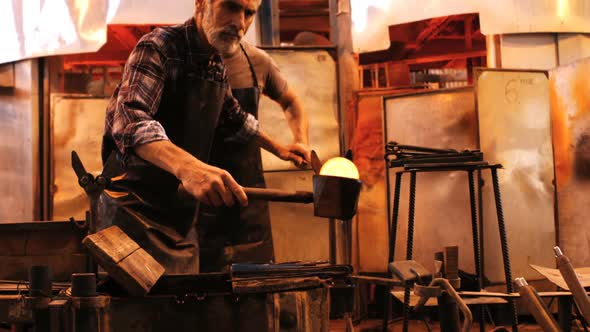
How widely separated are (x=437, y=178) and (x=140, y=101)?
303 centimetres

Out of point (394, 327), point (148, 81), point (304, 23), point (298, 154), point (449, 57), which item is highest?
point (304, 23)

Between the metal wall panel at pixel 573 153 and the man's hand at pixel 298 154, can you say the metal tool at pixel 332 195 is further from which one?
the metal wall panel at pixel 573 153

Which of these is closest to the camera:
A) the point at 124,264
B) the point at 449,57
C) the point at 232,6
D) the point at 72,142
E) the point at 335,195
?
the point at 124,264

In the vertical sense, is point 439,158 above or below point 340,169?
above

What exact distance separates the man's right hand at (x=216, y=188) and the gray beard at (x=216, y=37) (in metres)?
0.68

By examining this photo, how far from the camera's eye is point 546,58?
5.80m

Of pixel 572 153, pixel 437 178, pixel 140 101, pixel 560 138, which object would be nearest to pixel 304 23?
pixel 437 178

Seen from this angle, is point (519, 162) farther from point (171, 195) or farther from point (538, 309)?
point (538, 309)

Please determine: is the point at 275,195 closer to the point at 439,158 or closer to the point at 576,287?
the point at 576,287

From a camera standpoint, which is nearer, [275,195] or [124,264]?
[124,264]

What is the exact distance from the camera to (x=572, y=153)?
18.0 ft

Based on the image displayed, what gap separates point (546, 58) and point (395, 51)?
237 centimetres

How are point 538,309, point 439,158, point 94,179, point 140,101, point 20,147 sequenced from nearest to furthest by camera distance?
point 538,309
point 140,101
point 94,179
point 439,158
point 20,147

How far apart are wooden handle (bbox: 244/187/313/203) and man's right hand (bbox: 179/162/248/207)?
0.07 metres
